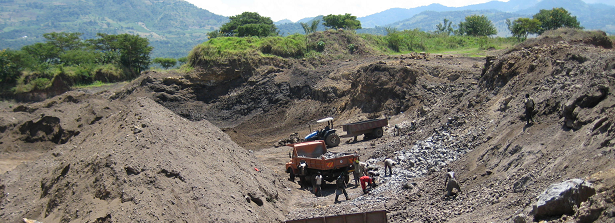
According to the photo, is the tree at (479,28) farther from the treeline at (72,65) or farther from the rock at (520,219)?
the rock at (520,219)

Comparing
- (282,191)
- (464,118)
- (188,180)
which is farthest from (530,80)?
(188,180)

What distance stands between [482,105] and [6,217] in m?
16.2

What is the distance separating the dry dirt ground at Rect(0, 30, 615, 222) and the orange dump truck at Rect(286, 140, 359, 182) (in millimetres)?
658

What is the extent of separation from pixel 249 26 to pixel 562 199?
147 feet

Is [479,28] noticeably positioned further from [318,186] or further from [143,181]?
[143,181]

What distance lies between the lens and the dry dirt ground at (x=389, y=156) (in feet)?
26.7

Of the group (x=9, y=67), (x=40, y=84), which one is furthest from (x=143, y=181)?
(x=9, y=67)

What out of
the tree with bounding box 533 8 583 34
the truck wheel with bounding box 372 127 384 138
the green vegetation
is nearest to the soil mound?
the truck wheel with bounding box 372 127 384 138

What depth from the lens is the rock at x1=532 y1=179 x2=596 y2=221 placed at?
228 inches

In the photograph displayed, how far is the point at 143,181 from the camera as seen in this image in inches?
338

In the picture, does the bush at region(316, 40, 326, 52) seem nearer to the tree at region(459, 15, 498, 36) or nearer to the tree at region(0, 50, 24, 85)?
the tree at region(0, 50, 24, 85)

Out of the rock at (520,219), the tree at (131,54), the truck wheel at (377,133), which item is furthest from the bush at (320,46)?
the rock at (520,219)

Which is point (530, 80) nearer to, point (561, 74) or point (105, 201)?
point (561, 74)

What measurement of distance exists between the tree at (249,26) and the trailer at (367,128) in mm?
28771
